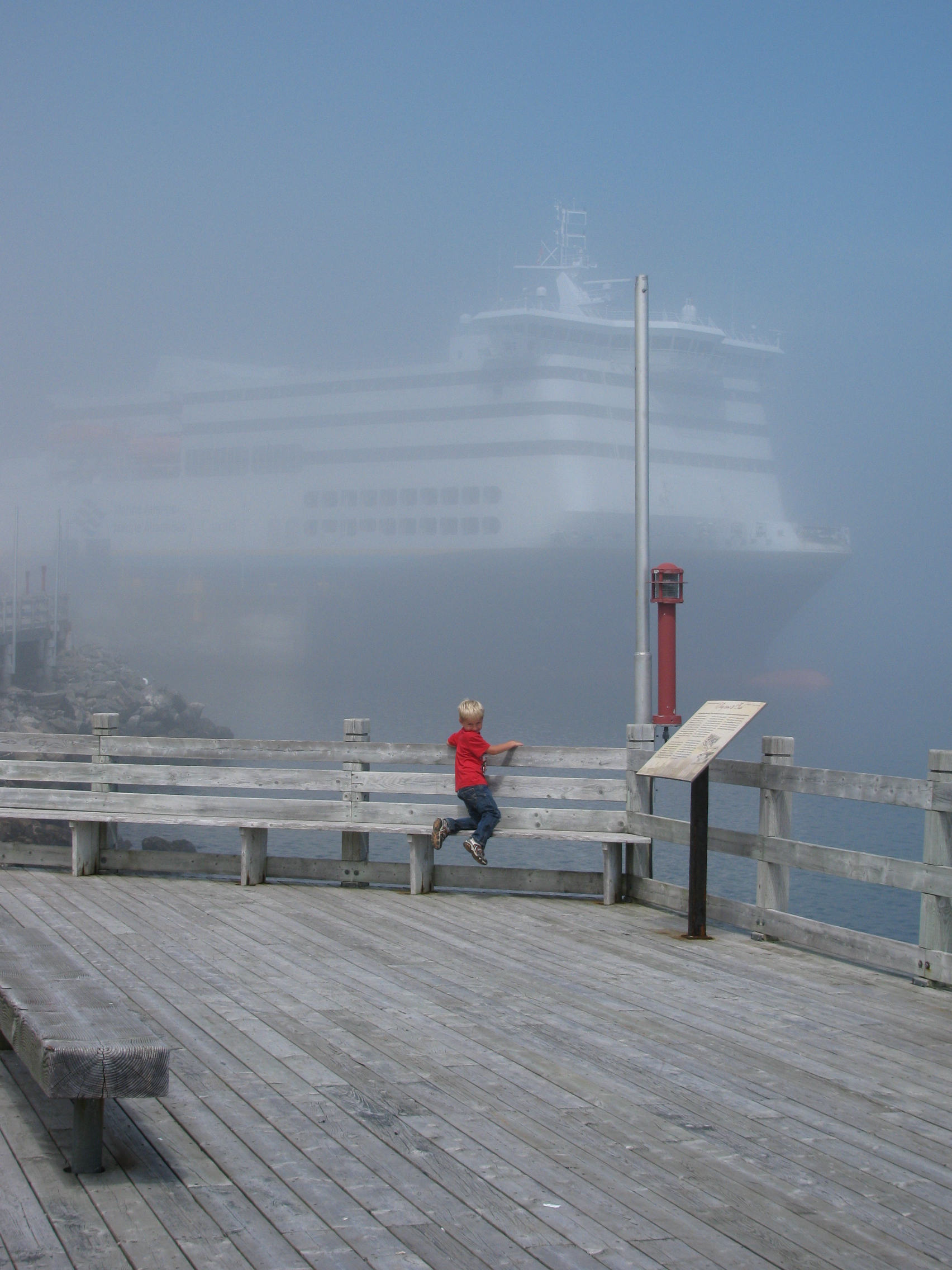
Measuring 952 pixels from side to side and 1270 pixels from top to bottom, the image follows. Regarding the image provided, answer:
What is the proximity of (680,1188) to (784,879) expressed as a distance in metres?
3.49

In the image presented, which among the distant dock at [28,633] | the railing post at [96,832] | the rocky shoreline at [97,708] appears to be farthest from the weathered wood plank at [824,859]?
the distant dock at [28,633]

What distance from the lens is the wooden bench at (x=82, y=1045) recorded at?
119 inches

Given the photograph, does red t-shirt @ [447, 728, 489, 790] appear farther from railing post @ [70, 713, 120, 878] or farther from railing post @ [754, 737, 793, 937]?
railing post @ [70, 713, 120, 878]

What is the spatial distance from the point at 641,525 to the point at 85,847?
16.1ft

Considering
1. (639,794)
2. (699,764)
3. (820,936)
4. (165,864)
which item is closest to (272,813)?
(165,864)

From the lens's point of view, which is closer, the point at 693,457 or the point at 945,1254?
the point at 945,1254

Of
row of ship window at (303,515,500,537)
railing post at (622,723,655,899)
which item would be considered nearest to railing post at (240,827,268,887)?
railing post at (622,723,655,899)

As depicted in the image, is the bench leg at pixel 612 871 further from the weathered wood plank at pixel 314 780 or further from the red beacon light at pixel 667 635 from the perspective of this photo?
the red beacon light at pixel 667 635

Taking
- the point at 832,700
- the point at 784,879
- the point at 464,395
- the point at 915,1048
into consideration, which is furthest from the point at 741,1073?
the point at 832,700

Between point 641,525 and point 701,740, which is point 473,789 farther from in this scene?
point 641,525

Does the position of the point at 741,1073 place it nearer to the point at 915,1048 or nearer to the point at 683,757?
the point at 915,1048

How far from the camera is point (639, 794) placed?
7.79 m

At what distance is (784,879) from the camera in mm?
6625

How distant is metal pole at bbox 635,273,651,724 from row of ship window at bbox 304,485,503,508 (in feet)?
272
